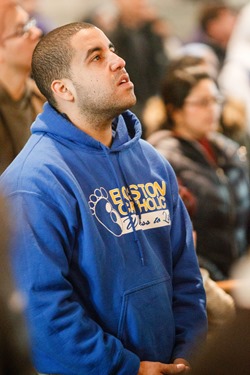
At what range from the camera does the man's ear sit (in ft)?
6.40

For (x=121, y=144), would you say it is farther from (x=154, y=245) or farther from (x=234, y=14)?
(x=234, y=14)

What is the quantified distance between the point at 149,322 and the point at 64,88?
62 cm

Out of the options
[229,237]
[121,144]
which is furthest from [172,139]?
[121,144]

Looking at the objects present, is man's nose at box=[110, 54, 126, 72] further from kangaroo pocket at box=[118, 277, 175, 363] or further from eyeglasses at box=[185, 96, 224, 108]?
eyeglasses at box=[185, 96, 224, 108]

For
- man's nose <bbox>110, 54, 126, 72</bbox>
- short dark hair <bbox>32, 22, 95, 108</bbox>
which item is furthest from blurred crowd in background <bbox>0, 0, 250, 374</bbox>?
man's nose <bbox>110, 54, 126, 72</bbox>

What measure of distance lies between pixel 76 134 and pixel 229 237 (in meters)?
1.23

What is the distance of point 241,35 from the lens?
3684 mm

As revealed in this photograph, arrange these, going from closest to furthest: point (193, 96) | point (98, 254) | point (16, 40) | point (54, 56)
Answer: point (98, 254) < point (54, 56) < point (16, 40) < point (193, 96)

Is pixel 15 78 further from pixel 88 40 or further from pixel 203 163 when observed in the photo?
pixel 203 163

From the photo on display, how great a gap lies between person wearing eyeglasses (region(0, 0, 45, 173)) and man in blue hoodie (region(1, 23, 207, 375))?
0.93 feet

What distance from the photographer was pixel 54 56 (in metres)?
1.94

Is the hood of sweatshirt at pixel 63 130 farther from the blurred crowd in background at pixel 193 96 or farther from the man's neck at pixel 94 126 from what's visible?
the blurred crowd in background at pixel 193 96

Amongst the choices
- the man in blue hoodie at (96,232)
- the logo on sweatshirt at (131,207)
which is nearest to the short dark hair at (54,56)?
the man in blue hoodie at (96,232)

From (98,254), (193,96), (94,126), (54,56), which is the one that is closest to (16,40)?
(54,56)
